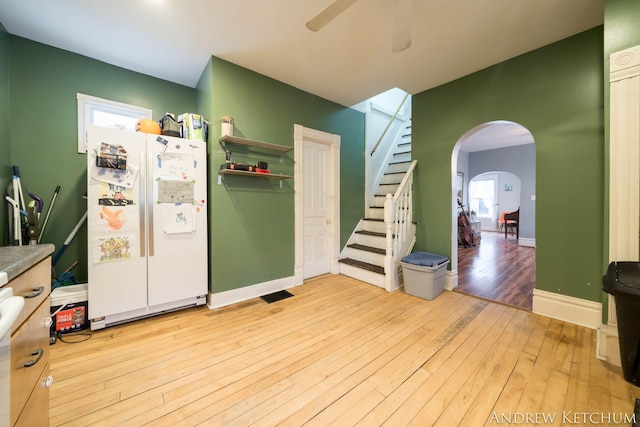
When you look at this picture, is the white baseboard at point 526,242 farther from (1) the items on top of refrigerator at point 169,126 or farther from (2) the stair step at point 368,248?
(1) the items on top of refrigerator at point 169,126

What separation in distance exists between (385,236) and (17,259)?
138 inches

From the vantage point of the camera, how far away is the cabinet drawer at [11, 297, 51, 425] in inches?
28.7

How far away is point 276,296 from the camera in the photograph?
2840mm

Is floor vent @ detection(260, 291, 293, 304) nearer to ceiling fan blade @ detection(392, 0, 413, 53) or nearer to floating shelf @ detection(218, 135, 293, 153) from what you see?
floating shelf @ detection(218, 135, 293, 153)

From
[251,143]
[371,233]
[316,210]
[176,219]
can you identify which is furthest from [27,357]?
[371,233]

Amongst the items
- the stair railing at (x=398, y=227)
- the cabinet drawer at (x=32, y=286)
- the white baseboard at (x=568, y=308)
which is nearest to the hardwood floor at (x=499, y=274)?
the white baseboard at (x=568, y=308)

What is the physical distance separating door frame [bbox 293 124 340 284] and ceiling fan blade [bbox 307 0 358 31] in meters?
1.80

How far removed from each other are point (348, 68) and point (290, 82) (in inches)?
31.4

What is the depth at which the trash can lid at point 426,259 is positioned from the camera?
2729 mm

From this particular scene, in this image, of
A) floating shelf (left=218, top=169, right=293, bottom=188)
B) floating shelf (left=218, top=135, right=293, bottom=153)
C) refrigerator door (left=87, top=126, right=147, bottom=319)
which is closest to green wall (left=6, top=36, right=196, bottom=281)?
refrigerator door (left=87, top=126, right=147, bottom=319)

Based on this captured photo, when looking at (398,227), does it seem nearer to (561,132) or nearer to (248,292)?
(561,132)

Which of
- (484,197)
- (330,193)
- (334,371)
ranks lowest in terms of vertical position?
(334,371)

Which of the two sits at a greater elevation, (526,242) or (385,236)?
(385,236)

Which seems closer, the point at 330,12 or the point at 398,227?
the point at 330,12
